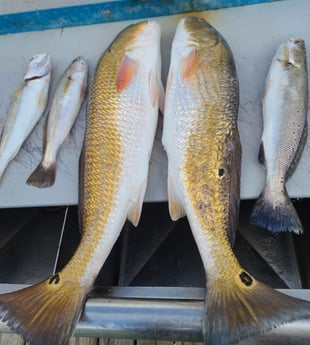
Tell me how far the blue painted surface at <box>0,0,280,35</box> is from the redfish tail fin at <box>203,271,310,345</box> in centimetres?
121

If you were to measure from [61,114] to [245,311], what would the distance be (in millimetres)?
1038

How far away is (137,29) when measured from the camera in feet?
4.96

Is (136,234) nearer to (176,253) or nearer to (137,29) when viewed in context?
(176,253)

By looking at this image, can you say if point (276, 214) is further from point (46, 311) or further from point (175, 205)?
point (46, 311)

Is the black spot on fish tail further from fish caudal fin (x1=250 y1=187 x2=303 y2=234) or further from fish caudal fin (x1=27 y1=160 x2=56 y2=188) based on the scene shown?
fish caudal fin (x1=27 y1=160 x2=56 y2=188)

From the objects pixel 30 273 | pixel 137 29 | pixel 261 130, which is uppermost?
pixel 137 29

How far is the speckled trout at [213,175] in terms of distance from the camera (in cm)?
86

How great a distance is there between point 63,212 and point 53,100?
0.57m

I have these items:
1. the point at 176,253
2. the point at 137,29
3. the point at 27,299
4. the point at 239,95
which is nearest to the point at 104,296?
the point at 27,299

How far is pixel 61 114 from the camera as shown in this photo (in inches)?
60.3

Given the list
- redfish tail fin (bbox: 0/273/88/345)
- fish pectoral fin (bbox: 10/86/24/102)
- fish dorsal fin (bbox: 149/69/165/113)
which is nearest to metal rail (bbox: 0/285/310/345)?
redfish tail fin (bbox: 0/273/88/345)

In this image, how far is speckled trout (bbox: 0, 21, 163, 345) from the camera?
0.96 m

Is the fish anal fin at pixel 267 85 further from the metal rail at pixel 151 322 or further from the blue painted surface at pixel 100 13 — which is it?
the metal rail at pixel 151 322

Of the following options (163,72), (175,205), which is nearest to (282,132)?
(175,205)
